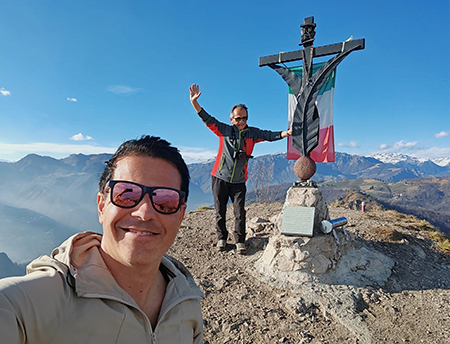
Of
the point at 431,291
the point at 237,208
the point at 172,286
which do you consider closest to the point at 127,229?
the point at 172,286

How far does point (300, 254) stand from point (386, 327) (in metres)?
1.82

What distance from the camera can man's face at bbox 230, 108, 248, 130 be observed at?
6188 millimetres

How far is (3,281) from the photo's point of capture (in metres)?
1.18

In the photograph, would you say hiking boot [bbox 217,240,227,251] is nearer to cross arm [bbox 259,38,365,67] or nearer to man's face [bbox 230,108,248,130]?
man's face [bbox 230,108,248,130]

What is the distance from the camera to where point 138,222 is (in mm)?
1630

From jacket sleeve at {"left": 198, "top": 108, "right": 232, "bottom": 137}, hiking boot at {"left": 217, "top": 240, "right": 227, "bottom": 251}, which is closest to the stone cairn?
hiking boot at {"left": 217, "top": 240, "right": 227, "bottom": 251}

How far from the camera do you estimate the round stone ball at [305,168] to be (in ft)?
21.4

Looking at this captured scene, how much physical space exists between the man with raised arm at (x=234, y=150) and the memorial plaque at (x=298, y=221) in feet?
3.62

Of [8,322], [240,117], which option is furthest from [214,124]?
[8,322]

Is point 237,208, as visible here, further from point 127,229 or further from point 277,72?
point 127,229

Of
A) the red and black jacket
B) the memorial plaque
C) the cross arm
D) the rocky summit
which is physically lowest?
the rocky summit

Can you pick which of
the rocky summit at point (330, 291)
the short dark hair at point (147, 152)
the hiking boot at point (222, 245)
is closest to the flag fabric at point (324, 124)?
the rocky summit at point (330, 291)

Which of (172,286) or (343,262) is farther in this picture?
(343,262)

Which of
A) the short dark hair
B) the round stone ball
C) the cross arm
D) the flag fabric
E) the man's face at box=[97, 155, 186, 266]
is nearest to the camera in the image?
the man's face at box=[97, 155, 186, 266]
